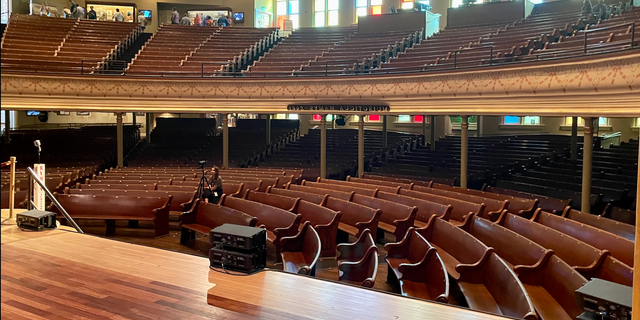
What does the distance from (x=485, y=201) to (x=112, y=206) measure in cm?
670

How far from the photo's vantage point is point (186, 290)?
4246 millimetres

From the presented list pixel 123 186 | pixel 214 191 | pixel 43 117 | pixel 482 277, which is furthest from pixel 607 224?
pixel 43 117

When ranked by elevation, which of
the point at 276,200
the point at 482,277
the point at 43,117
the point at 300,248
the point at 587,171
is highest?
the point at 43,117

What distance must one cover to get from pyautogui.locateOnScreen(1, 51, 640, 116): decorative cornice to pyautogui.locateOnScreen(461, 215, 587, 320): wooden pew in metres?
4.22

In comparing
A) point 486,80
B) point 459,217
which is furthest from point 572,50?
point 459,217

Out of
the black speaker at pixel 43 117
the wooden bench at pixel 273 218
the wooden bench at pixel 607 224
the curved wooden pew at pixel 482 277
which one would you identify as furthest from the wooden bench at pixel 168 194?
the black speaker at pixel 43 117

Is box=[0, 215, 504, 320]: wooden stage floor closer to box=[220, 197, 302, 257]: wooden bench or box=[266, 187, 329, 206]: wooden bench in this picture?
box=[220, 197, 302, 257]: wooden bench

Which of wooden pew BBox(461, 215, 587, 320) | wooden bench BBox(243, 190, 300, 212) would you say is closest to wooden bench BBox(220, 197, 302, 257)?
wooden bench BBox(243, 190, 300, 212)

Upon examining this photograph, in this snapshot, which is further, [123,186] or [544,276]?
[123,186]

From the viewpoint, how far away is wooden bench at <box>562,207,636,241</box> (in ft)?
21.3

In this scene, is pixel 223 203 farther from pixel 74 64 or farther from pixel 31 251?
pixel 74 64

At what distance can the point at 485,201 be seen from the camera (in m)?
8.78

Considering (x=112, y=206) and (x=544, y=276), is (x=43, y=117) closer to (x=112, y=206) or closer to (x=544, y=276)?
(x=112, y=206)

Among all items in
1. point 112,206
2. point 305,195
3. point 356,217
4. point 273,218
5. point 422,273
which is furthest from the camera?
point 305,195
